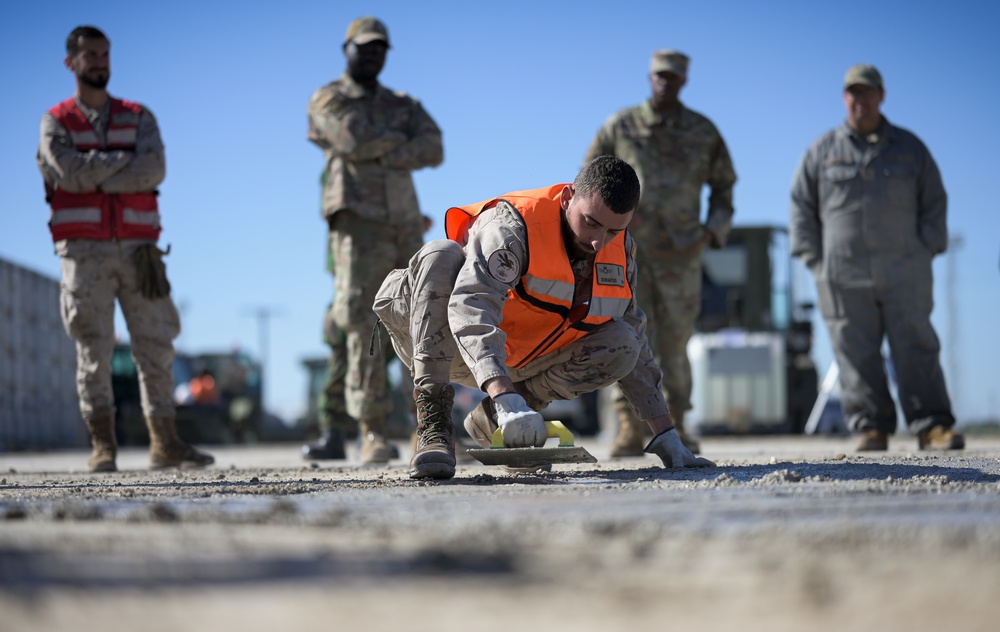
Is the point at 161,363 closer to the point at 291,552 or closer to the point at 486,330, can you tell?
the point at 486,330

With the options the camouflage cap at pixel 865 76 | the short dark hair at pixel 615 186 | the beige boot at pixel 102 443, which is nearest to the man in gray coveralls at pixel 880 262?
the camouflage cap at pixel 865 76

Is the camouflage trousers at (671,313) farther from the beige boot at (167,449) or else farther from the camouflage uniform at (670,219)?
the beige boot at (167,449)

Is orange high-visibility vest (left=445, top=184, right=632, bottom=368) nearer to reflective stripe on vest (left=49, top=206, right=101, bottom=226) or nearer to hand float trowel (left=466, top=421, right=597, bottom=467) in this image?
hand float trowel (left=466, top=421, right=597, bottom=467)

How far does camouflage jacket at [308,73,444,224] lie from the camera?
7.70 metres

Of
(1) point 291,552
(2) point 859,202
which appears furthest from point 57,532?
(2) point 859,202

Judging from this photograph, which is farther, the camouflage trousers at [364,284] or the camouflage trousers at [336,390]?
the camouflage trousers at [336,390]

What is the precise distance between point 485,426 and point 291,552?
296 centimetres

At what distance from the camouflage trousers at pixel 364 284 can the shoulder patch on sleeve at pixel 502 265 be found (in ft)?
9.54

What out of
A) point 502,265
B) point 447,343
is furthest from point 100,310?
point 502,265

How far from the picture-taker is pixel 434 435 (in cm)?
480

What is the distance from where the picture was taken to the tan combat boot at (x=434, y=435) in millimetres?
4664

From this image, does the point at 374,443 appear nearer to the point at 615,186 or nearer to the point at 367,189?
the point at 367,189

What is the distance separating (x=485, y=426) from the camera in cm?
535

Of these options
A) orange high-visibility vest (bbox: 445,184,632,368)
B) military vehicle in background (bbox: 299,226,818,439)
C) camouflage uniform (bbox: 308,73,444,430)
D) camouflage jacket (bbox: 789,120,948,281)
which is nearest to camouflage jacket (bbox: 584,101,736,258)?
camouflage jacket (bbox: 789,120,948,281)
